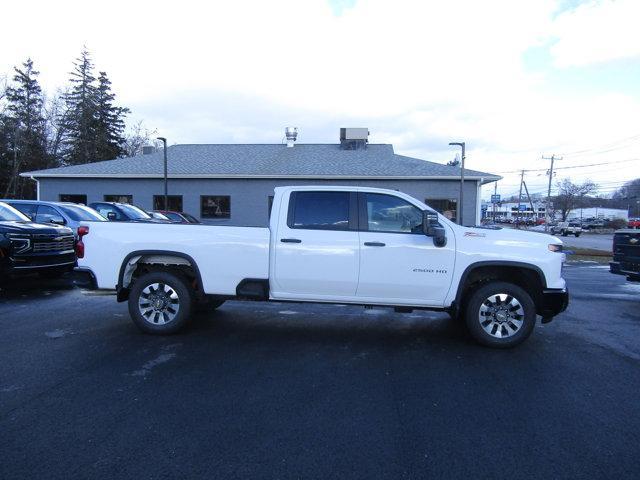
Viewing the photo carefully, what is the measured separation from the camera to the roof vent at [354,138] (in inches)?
1120

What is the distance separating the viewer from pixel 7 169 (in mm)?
45688

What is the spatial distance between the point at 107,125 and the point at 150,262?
5666 centimetres

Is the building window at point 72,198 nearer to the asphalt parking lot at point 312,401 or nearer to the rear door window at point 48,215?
the rear door window at point 48,215

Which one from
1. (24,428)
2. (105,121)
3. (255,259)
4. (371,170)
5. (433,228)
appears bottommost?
(24,428)

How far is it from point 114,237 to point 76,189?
2274 centimetres

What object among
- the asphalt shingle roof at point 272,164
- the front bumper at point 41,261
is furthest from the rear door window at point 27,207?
the asphalt shingle roof at point 272,164

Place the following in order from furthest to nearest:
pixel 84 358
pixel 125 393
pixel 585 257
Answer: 1. pixel 585 257
2. pixel 84 358
3. pixel 125 393

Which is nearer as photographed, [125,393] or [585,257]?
[125,393]

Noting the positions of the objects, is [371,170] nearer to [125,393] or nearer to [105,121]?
[125,393]

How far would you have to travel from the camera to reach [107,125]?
2203 inches

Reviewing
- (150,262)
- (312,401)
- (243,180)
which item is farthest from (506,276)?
(243,180)

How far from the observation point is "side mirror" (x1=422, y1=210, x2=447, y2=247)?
5.45 metres

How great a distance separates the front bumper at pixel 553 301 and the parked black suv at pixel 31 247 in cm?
872

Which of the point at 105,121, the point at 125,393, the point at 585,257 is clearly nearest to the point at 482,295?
the point at 125,393
